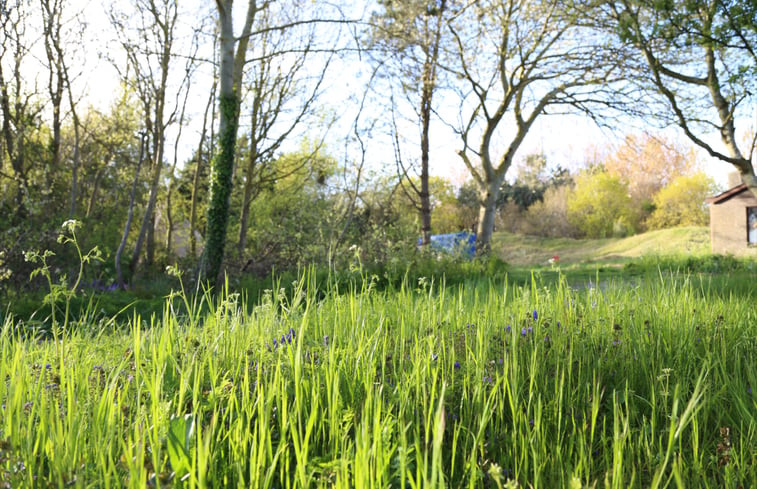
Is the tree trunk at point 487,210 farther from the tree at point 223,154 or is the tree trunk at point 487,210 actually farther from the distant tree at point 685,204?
the distant tree at point 685,204

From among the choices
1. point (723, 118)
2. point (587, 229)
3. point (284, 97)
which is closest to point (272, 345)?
point (723, 118)

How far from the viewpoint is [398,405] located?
Result: 2029 mm

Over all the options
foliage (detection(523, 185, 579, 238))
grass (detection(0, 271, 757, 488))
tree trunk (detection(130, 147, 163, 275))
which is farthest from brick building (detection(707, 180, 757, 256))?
grass (detection(0, 271, 757, 488))

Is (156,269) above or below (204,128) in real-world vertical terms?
below

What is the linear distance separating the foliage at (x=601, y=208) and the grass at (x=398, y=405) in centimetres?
3108

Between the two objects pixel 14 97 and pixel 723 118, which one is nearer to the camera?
pixel 723 118

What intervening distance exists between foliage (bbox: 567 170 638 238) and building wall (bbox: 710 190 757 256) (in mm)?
12626

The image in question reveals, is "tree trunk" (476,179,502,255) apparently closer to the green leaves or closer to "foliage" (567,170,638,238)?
the green leaves

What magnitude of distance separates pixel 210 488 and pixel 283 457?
0.20 metres

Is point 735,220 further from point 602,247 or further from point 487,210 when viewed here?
point 487,210

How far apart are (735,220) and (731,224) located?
184 mm

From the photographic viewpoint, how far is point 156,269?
13016 millimetres

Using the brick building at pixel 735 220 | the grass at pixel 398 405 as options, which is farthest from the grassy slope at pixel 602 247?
the grass at pixel 398 405

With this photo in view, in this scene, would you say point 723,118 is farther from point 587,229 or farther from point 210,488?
point 587,229
